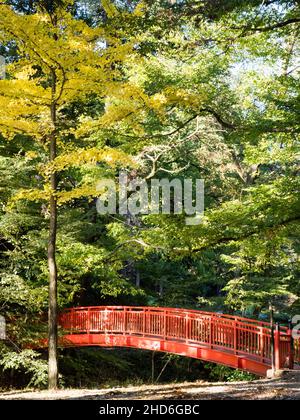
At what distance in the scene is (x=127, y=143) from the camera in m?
13.3

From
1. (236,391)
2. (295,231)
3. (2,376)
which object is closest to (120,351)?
(2,376)

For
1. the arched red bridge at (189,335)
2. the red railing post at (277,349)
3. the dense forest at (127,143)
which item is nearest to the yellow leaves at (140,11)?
the dense forest at (127,143)

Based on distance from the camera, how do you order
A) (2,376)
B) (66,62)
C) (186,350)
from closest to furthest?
(66,62) → (186,350) → (2,376)

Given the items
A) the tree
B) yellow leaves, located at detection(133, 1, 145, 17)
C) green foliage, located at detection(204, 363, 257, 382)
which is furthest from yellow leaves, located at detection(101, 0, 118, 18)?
green foliage, located at detection(204, 363, 257, 382)

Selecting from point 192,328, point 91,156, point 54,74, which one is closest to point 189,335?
point 192,328

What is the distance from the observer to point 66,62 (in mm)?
8805

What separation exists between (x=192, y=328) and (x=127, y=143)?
19.3ft

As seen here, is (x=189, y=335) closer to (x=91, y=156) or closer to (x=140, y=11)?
(x=91, y=156)

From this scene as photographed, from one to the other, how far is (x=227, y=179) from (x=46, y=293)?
10.3 metres

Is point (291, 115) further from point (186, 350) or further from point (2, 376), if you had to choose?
point (2, 376)

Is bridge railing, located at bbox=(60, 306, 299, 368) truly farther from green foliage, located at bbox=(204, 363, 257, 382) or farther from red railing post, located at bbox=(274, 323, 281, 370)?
green foliage, located at bbox=(204, 363, 257, 382)

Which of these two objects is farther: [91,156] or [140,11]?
[91,156]

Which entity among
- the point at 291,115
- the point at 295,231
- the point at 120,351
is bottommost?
the point at 120,351

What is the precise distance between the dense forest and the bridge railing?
1455 mm
